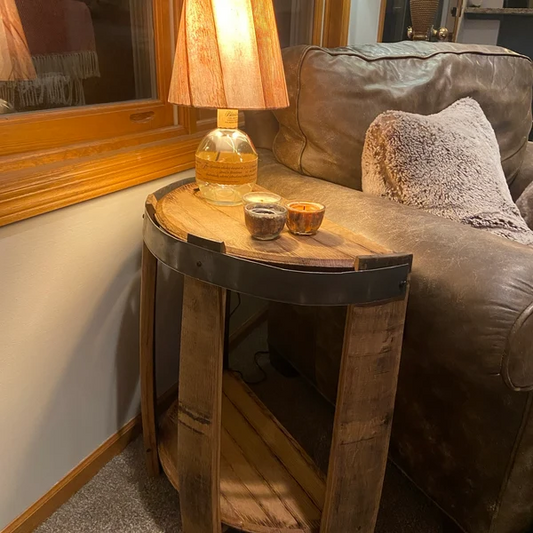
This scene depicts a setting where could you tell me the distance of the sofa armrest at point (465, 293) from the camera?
0.75 metres

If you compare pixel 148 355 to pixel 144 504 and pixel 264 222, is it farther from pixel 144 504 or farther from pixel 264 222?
pixel 264 222

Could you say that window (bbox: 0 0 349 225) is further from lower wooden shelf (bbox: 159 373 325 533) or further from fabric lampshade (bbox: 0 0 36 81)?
lower wooden shelf (bbox: 159 373 325 533)

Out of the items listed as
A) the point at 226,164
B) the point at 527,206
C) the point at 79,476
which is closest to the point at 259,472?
the point at 79,476

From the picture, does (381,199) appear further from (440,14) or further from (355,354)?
(440,14)

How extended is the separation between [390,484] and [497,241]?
731mm

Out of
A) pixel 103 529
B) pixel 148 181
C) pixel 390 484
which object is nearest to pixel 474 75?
pixel 148 181

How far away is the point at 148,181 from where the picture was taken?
47.1 inches

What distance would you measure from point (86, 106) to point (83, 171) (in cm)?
17

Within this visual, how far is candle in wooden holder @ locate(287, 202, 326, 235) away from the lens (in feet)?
2.81

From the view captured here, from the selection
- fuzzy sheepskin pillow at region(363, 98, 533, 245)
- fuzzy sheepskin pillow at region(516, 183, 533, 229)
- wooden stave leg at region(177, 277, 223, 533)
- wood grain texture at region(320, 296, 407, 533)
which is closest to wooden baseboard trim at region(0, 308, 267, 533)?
wooden stave leg at region(177, 277, 223, 533)

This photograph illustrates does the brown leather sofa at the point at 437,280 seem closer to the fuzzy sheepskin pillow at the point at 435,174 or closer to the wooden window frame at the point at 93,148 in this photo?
the fuzzy sheepskin pillow at the point at 435,174

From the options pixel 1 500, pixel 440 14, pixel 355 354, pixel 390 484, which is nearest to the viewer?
pixel 355 354

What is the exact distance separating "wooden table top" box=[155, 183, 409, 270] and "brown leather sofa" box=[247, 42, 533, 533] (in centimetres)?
10

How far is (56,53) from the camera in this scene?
1005 millimetres
